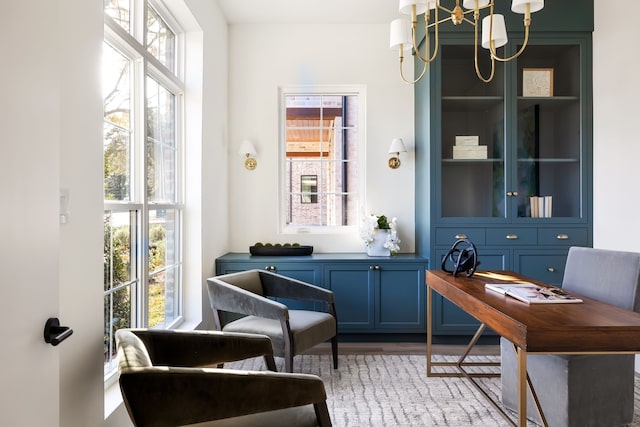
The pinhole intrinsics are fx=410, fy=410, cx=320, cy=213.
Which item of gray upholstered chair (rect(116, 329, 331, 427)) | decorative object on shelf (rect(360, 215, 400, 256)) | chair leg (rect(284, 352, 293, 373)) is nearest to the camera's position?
gray upholstered chair (rect(116, 329, 331, 427))

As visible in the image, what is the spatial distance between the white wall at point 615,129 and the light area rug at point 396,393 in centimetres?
117

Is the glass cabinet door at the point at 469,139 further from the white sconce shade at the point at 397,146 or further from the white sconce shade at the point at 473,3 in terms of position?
the white sconce shade at the point at 473,3

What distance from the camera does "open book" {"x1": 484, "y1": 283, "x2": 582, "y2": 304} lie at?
1.88 metres

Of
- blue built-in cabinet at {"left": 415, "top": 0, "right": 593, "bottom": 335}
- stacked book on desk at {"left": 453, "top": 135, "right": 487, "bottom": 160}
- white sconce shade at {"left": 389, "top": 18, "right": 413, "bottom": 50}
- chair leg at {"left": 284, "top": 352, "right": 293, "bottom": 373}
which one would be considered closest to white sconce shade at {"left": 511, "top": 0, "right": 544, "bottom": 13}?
white sconce shade at {"left": 389, "top": 18, "right": 413, "bottom": 50}

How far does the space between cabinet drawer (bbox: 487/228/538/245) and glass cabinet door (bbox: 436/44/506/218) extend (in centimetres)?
15

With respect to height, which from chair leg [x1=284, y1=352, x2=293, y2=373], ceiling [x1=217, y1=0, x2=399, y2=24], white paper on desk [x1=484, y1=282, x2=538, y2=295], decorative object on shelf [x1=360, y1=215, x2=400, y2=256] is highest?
ceiling [x1=217, y1=0, x2=399, y2=24]

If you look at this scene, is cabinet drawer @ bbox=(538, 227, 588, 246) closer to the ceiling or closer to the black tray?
the black tray

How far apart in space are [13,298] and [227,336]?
101 centimetres

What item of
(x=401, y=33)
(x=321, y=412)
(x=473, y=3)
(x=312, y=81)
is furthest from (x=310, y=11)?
(x=321, y=412)

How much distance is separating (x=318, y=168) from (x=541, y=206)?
2.04m

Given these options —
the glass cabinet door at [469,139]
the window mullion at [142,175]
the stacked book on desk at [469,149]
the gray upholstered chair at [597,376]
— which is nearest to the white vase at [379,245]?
the glass cabinet door at [469,139]

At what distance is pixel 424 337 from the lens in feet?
11.8

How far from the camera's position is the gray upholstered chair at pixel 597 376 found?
1997 millimetres

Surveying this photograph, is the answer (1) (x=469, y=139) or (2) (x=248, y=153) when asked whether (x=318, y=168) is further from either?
(1) (x=469, y=139)
